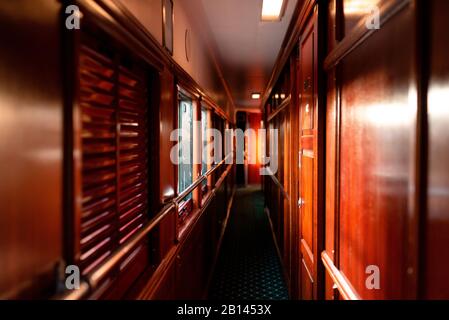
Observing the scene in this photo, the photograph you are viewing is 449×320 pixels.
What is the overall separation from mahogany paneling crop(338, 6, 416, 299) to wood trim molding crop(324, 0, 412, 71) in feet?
0.06

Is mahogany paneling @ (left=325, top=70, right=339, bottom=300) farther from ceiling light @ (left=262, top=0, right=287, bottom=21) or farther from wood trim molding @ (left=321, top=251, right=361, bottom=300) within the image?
ceiling light @ (left=262, top=0, right=287, bottom=21)

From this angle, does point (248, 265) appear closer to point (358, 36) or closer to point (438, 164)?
point (358, 36)

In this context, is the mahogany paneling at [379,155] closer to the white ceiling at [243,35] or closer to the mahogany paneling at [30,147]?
the mahogany paneling at [30,147]

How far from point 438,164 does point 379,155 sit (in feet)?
1.16

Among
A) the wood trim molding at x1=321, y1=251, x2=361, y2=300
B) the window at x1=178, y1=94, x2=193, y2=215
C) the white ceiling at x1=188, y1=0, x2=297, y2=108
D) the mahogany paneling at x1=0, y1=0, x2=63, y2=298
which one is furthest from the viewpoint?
the window at x1=178, y1=94, x2=193, y2=215

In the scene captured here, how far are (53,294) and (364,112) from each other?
1190mm

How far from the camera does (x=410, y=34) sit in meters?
0.88

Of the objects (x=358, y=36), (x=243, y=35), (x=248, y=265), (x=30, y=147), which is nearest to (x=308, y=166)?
(x=358, y=36)

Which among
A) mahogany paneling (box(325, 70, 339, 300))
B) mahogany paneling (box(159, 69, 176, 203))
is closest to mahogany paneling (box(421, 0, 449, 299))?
mahogany paneling (box(325, 70, 339, 300))

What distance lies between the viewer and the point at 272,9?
8.39 feet

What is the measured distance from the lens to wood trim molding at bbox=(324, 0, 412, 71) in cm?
95

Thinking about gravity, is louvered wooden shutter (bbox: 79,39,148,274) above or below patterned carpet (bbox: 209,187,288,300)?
above

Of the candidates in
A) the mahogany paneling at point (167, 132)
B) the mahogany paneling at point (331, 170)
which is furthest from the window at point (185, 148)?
the mahogany paneling at point (331, 170)

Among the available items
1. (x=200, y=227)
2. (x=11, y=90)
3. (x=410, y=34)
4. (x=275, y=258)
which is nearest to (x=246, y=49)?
(x=200, y=227)
